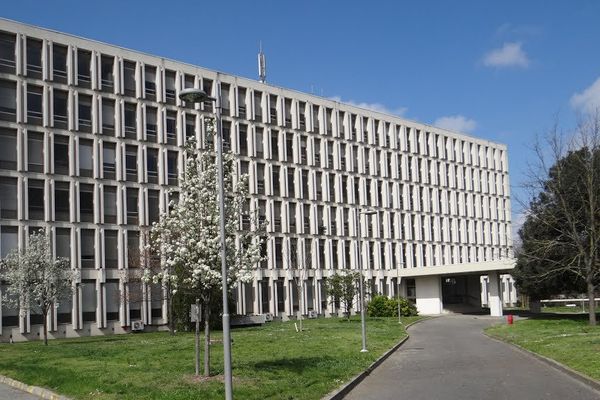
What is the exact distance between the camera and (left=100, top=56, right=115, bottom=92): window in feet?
182

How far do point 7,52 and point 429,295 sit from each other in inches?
1728

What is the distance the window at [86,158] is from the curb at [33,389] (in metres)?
34.3

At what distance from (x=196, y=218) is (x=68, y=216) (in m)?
36.9

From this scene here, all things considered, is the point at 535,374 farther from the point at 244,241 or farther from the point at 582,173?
the point at 582,173

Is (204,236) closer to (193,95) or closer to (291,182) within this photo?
(193,95)

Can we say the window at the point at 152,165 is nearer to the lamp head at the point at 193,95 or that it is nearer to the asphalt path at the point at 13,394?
the asphalt path at the point at 13,394

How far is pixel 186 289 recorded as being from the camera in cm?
1862

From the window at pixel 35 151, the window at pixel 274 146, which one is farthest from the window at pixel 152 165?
the window at pixel 274 146

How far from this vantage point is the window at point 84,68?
53.9 metres

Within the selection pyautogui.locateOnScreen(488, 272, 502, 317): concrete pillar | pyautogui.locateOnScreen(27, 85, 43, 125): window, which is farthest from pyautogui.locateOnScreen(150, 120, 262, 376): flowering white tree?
pyautogui.locateOnScreen(488, 272, 502, 317): concrete pillar

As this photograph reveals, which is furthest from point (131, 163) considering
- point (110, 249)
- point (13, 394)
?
point (13, 394)

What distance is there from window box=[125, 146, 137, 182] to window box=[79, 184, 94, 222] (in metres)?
3.62

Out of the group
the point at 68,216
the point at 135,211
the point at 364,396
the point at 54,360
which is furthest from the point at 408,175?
the point at 364,396

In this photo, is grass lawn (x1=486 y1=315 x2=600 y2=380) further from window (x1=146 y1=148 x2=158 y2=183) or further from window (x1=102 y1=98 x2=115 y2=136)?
window (x1=102 y1=98 x2=115 y2=136)
